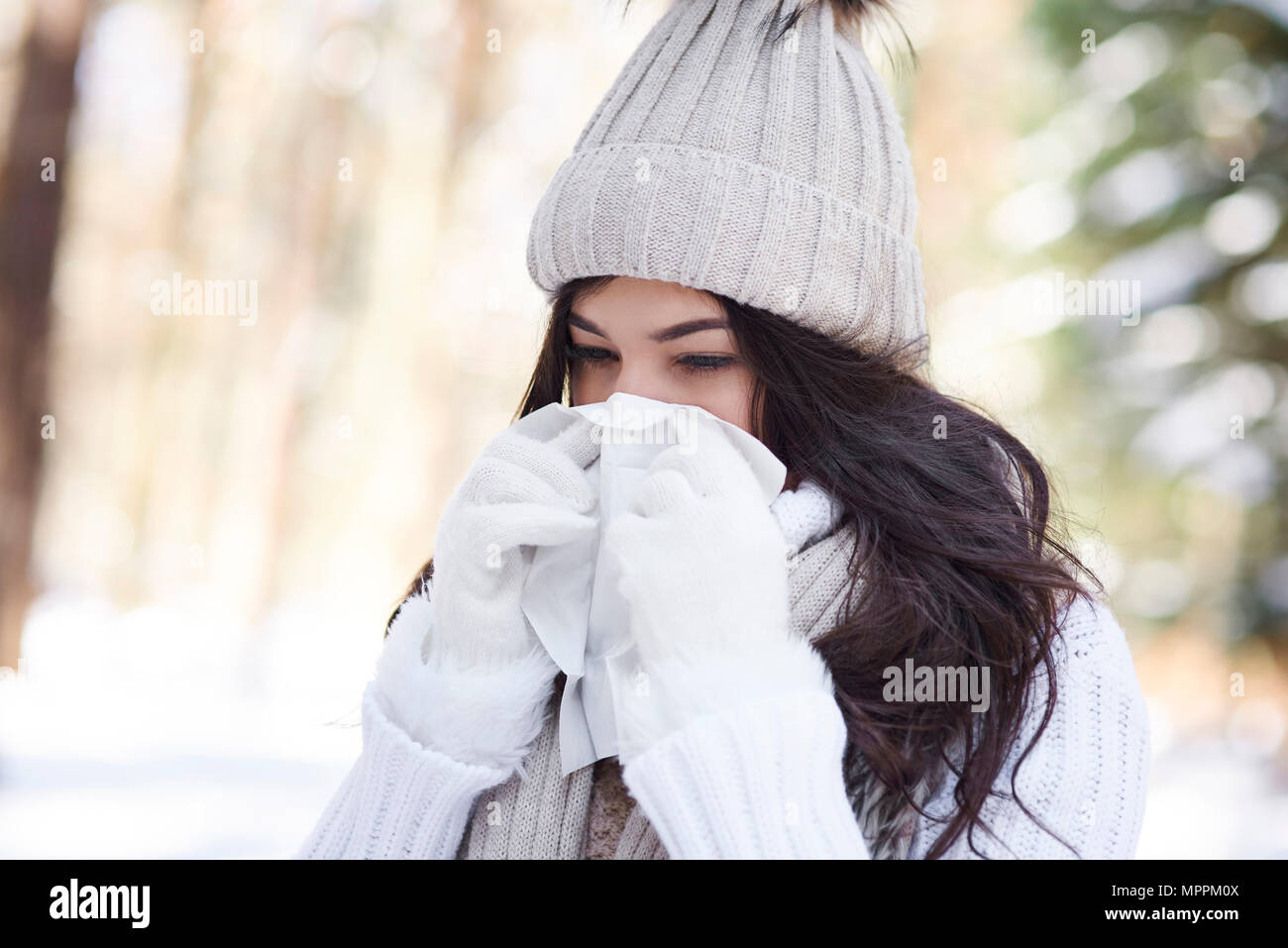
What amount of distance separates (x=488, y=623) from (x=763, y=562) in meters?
0.46

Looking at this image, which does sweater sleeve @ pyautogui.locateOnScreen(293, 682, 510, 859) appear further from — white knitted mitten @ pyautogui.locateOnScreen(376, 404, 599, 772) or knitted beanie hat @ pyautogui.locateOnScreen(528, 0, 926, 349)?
knitted beanie hat @ pyautogui.locateOnScreen(528, 0, 926, 349)

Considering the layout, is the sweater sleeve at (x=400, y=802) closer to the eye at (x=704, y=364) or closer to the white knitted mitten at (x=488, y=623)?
the white knitted mitten at (x=488, y=623)

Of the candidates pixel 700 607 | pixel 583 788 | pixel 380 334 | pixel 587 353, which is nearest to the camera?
pixel 700 607

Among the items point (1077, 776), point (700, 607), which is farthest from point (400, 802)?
point (1077, 776)

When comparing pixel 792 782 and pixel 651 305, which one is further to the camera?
pixel 651 305

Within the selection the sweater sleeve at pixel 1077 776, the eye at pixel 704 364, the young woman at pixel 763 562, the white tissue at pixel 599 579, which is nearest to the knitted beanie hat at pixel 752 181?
the young woman at pixel 763 562

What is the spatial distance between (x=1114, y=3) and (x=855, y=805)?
6422 millimetres

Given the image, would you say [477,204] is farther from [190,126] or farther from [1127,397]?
[1127,397]

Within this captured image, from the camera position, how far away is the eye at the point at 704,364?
1875mm

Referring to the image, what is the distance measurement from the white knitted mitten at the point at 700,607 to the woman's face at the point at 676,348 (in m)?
0.26

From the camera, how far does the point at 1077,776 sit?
1.55 meters

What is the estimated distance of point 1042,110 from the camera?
761 cm

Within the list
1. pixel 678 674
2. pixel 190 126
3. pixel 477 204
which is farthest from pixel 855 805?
pixel 190 126

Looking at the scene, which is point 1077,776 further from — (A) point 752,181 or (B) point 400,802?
(A) point 752,181
